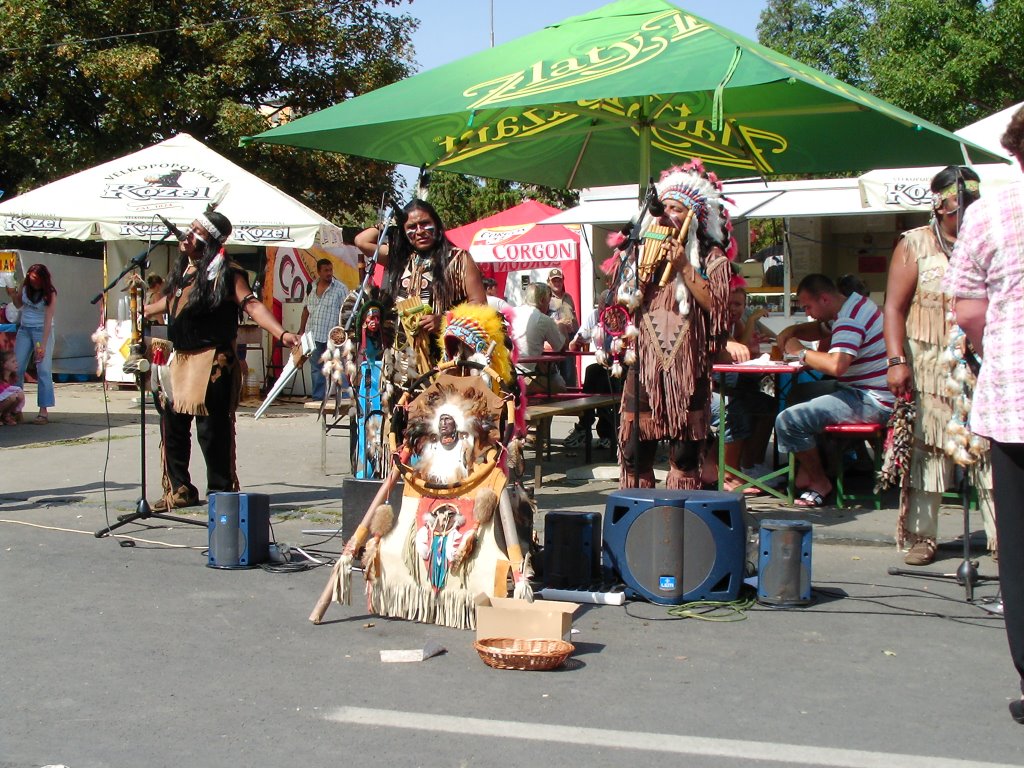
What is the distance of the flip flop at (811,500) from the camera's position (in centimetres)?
828

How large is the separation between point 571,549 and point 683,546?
1.84 feet

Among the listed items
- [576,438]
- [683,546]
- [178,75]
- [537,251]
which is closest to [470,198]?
[178,75]

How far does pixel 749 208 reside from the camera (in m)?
12.9

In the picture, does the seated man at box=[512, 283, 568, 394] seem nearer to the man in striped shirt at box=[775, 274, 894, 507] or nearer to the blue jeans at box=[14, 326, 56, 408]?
the man in striped shirt at box=[775, 274, 894, 507]

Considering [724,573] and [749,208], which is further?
[749,208]

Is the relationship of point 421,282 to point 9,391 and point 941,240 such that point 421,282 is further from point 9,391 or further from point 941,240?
point 9,391

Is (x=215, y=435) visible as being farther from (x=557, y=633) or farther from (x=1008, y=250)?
(x=1008, y=250)

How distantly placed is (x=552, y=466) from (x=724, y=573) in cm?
489

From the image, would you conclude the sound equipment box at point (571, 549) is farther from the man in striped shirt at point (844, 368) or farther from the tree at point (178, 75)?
the tree at point (178, 75)

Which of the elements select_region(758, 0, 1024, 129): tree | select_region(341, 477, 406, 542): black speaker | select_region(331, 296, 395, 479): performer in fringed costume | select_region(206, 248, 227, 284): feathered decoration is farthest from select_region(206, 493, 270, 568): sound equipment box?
select_region(758, 0, 1024, 129): tree

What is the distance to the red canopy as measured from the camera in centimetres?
1891

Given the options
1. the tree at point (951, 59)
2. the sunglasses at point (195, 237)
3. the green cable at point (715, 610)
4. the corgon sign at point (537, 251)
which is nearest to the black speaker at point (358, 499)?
the green cable at point (715, 610)

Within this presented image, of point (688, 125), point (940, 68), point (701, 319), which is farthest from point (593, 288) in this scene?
point (701, 319)

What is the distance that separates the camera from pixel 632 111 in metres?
7.70
